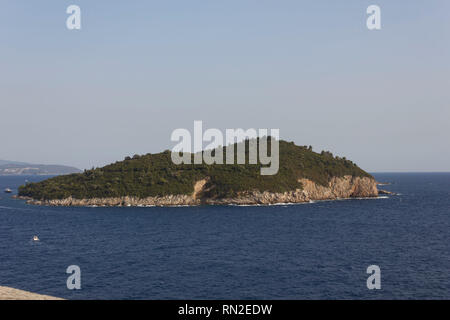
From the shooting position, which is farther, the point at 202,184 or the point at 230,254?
the point at 202,184

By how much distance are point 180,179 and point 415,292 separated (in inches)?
4540

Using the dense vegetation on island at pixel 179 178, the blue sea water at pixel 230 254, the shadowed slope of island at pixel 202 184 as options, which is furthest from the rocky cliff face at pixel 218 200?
the blue sea water at pixel 230 254

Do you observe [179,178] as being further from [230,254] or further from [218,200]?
[230,254]

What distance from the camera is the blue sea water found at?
4388 centimetres

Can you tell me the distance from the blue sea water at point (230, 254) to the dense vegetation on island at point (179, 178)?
33.6 meters

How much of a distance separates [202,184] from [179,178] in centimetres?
1007

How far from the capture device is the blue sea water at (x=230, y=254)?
144 feet

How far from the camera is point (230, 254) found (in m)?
61.6

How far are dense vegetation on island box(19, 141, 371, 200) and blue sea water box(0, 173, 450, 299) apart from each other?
33620mm

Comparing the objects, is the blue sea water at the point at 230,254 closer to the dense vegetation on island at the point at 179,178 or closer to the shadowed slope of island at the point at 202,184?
the shadowed slope of island at the point at 202,184

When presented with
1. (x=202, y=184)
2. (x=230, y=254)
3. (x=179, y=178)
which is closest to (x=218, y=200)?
(x=202, y=184)
